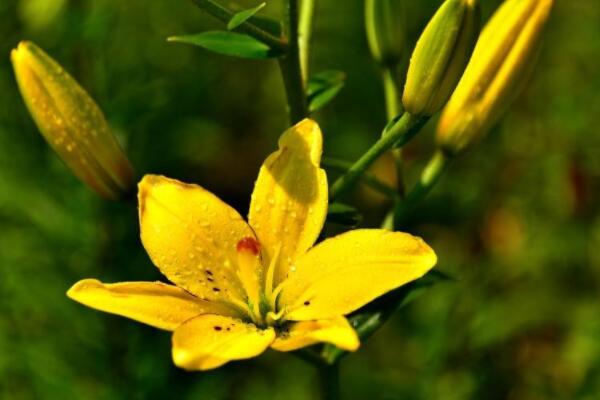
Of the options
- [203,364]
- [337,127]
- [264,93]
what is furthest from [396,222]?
[264,93]

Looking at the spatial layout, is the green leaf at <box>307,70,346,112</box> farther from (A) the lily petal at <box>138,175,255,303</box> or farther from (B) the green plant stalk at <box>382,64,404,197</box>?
(A) the lily petal at <box>138,175,255,303</box>

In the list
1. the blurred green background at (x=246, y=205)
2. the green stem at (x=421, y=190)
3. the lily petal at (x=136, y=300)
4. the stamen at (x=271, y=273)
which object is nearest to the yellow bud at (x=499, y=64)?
the green stem at (x=421, y=190)

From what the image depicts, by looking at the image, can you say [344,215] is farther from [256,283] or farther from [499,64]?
[499,64]

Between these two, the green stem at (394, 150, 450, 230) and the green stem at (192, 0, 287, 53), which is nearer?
Result: the green stem at (192, 0, 287, 53)

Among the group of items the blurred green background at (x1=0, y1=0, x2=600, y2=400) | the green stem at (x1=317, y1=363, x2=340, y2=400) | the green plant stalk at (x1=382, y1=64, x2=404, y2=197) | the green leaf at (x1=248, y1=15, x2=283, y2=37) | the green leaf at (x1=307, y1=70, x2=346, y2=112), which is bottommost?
the blurred green background at (x1=0, y1=0, x2=600, y2=400)

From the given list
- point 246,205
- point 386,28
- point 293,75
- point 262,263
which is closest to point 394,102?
point 386,28

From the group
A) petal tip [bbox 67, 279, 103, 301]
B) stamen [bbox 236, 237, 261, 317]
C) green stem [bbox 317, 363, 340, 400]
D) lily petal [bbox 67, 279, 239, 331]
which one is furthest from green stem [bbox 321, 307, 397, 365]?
petal tip [bbox 67, 279, 103, 301]

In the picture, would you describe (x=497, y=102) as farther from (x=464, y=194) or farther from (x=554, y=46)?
(x=554, y=46)
